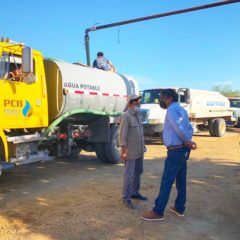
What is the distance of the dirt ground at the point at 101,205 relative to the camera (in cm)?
532

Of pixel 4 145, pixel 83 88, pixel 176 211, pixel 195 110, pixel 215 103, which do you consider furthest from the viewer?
pixel 215 103

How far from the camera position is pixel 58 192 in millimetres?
7586

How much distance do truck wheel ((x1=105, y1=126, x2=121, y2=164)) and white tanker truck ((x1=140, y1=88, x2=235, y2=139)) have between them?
4978 millimetres

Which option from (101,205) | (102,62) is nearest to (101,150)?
(102,62)

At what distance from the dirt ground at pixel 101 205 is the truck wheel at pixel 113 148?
0.26 meters

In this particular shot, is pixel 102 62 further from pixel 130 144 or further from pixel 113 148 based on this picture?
pixel 130 144

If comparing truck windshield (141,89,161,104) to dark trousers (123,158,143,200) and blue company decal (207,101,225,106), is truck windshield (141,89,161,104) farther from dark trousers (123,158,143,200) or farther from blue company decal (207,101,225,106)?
dark trousers (123,158,143,200)

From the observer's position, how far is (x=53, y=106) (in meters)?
8.80

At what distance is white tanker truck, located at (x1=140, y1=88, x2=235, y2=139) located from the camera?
53.3 ft

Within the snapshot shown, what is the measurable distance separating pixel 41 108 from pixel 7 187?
1.75 m

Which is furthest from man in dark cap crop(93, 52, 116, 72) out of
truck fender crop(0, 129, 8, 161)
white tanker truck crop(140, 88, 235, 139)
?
truck fender crop(0, 129, 8, 161)

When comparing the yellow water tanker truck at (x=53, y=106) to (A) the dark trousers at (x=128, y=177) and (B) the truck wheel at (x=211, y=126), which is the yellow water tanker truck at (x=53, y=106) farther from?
(B) the truck wheel at (x=211, y=126)

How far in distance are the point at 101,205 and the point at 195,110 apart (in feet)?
42.2

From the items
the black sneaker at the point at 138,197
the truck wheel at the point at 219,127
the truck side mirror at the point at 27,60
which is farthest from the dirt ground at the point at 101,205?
Answer: the truck wheel at the point at 219,127
